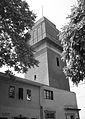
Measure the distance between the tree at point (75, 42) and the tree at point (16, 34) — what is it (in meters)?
3.86

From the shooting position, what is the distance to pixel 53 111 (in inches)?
798

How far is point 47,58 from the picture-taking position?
83.2 ft

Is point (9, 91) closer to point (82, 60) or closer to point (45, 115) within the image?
point (45, 115)

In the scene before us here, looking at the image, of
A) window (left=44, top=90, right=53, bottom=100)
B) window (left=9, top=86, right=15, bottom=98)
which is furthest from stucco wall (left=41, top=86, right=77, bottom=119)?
window (left=9, top=86, right=15, bottom=98)

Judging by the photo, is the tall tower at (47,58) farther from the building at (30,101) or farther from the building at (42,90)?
the building at (30,101)

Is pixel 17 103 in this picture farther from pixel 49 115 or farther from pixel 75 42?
pixel 75 42

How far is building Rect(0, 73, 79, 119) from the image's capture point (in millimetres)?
15616

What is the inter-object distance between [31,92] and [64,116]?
6.98 meters

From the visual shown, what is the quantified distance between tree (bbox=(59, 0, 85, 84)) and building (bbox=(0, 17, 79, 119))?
7.24 meters

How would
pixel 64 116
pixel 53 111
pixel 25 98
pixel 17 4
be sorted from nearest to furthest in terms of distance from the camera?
pixel 17 4, pixel 25 98, pixel 53 111, pixel 64 116

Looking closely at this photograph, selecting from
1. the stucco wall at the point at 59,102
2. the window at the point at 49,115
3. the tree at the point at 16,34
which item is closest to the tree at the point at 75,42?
the tree at the point at 16,34

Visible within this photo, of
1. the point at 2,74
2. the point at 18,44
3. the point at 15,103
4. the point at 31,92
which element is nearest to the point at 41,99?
the point at 31,92

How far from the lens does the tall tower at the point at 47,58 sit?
978 inches

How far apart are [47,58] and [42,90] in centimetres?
695
